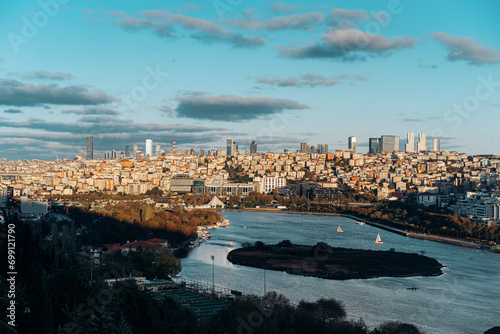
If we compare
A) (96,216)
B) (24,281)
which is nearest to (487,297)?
(24,281)

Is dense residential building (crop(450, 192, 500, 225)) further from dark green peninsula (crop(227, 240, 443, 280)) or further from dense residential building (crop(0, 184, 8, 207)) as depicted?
dense residential building (crop(0, 184, 8, 207))

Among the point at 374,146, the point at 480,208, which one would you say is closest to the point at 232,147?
the point at 374,146

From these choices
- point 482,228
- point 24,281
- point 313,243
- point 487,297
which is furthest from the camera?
point 482,228

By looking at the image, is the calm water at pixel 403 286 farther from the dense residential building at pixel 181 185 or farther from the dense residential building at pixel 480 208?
the dense residential building at pixel 181 185

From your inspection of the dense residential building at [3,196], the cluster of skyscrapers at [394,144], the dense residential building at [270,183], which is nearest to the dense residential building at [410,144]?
the cluster of skyscrapers at [394,144]

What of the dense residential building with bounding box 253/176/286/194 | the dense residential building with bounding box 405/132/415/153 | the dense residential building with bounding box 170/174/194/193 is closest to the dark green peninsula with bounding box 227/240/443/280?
the dense residential building with bounding box 253/176/286/194

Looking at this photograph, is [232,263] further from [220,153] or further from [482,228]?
[220,153]

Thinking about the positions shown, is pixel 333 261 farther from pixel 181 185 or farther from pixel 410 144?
pixel 410 144
